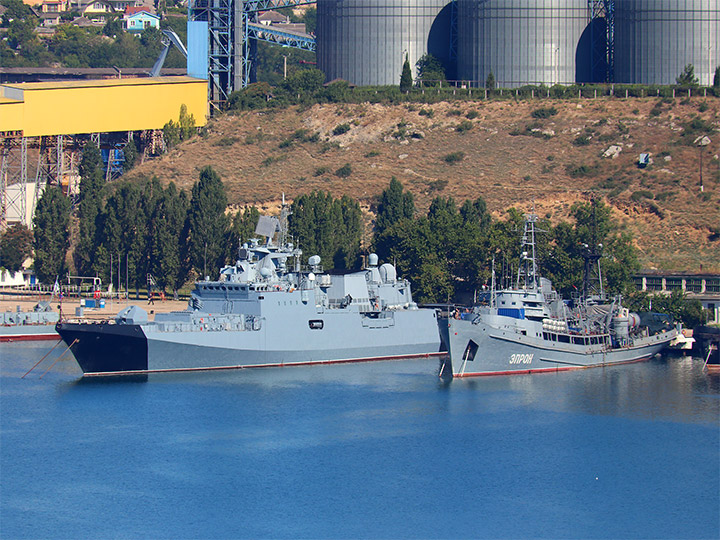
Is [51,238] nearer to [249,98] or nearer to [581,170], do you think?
[249,98]

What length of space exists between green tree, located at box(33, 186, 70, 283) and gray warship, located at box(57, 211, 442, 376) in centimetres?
2267

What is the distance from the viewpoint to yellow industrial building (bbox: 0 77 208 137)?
86.4m

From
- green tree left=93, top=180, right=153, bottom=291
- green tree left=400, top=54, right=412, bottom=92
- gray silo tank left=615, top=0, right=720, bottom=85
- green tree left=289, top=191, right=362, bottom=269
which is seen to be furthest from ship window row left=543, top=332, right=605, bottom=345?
green tree left=400, top=54, right=412, bottom=92

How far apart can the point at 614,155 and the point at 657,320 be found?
29.2 meters

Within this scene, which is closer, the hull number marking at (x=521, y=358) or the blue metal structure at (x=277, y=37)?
the hull number marking at (x=521, y=358)

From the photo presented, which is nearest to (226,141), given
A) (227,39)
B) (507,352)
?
(227,39)

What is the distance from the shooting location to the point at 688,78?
322ft

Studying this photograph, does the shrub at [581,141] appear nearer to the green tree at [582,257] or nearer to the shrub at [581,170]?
the shrub at [581,170]

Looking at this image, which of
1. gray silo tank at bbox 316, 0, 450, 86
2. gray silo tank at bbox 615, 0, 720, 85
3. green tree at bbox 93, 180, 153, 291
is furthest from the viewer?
gray silo tank at bbox 316, 0, 450, 86

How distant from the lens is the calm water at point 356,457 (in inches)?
1347

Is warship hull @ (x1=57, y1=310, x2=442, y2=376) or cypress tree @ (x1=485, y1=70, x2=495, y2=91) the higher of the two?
cypress tree @ (x1=485, y1=70, x2=495, y2=91)

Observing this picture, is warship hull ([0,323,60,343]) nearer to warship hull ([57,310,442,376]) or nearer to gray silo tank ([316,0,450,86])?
warship hull ([57,310,442,376])

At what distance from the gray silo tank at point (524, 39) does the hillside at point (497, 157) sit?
4227 mm

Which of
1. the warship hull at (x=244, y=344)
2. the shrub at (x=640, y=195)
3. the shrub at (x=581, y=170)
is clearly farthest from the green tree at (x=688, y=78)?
the warship hull at (x=244, y=344)
